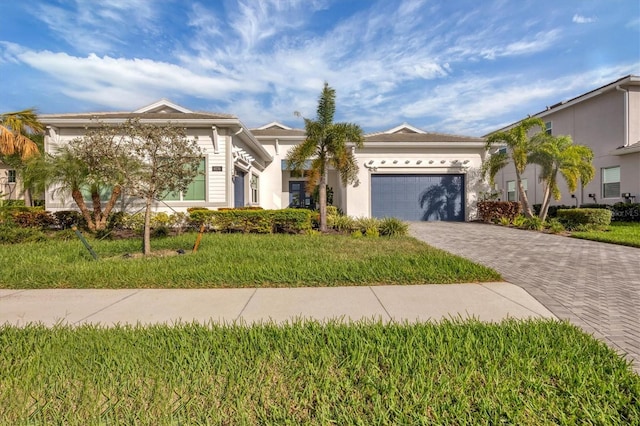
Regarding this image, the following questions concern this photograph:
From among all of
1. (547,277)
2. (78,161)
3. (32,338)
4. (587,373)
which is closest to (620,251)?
(547,277)

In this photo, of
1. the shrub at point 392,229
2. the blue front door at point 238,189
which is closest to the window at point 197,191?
the blue front door at point 238,189

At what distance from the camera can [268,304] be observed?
4.38 meters

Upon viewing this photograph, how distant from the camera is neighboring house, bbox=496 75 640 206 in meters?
16.1

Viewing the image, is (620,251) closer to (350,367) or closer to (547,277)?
(547,277)

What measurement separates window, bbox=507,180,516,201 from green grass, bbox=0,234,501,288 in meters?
20.2

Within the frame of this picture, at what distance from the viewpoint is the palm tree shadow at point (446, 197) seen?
59.4 ft

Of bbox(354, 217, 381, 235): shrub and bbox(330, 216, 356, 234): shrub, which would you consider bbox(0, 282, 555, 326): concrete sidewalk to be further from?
bbox(330, 216, 356, 234): shrub

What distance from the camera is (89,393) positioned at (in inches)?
90.9

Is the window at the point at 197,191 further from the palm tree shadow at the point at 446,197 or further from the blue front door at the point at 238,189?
the palm tree shadow at the point at 446,197

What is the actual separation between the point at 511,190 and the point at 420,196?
35.7 feet

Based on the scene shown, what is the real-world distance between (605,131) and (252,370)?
23147mm

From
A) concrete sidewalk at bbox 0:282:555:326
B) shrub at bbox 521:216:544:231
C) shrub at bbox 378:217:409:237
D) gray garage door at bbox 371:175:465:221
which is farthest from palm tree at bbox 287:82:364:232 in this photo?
shrub at bbox 521:216:544:231

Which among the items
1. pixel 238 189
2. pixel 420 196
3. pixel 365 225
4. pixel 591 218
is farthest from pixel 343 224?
pixel 591 218

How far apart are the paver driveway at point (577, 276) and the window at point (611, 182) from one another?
9.95 m
